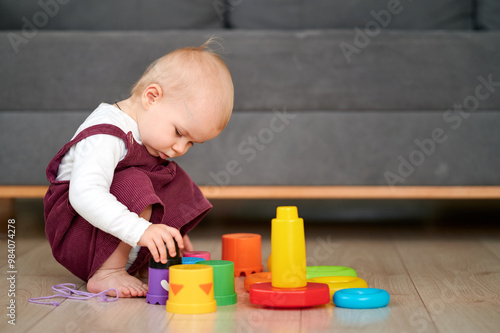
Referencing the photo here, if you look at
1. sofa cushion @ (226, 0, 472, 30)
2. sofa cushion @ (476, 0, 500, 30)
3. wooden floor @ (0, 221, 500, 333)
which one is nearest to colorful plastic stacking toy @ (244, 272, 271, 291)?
wooden floor @ (0, 221, 500, 333)

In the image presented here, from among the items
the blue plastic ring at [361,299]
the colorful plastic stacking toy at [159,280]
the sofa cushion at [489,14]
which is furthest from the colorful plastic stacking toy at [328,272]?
the sofa cushion at [489,14]

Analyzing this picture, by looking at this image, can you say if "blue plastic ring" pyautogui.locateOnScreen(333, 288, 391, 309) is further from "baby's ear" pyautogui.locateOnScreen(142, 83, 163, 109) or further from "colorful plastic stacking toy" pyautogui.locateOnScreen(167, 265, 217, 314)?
"baby's ear" pyautogui.locateOnScreen(142, 83, 163, 109)

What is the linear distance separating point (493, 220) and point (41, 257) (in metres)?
1.41

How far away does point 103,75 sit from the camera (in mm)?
1593

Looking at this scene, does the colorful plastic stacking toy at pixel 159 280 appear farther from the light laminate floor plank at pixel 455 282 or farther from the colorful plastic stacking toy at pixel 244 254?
the light laminate floor plank at pixel 455 282

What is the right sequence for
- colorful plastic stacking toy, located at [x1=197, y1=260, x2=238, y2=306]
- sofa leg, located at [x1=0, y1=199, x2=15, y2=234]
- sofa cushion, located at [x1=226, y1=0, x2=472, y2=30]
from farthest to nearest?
1. sofa cushion, located at [x1=226, y1=0, x2=472, y2=30]
2. sofa leg, located at [x1=0, y1=199, x2=15, y2=234]
3. colorful plastic stacking toy, located at [x1=197, y1=260, x2=238, y2=306]

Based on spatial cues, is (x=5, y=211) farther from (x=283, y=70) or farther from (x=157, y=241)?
(x=157, y=241)

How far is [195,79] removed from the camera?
105cm

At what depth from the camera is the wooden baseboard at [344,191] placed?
1.56 m

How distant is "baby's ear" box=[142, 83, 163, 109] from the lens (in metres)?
1.08

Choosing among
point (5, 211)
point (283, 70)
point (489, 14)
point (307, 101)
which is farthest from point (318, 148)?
point (5, 211)

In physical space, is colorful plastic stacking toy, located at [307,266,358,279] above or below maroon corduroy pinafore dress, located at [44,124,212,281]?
below

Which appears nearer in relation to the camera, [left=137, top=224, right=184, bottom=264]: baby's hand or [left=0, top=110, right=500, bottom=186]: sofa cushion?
[left=137, top=224, right=184, bottom=264]: baby's hand

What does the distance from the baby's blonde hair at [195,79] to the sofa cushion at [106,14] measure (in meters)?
0.96
